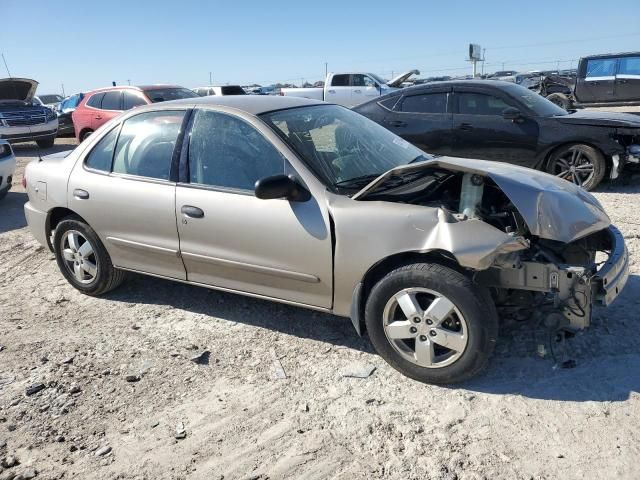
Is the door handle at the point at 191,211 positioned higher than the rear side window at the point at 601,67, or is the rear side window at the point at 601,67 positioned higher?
the rear side window at the point at 601,67

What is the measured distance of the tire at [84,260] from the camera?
4332 millimetres

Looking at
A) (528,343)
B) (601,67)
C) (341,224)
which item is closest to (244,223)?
(341,224)

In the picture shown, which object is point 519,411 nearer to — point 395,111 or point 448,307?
point 448,307

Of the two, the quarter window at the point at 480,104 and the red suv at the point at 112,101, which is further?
the red suv at the point at 112,101

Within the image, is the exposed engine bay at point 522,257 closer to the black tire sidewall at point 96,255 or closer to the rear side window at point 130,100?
A: the black tire sidewall at point 96,255

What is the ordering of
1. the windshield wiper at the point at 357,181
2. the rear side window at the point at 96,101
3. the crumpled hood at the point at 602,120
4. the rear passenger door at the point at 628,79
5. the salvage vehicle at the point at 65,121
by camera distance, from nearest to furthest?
the windshield wiper at the point at 357,181 → the crumpled hood at the point at 602,120 → the rear side window at the point at 96,101 → the rear passenger door at the point at 628,79 → the salvage vehicle at the point at 65,121

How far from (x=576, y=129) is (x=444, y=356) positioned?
5077mm

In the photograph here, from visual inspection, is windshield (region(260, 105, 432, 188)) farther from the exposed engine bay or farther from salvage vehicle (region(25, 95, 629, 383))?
the exposed engine bay

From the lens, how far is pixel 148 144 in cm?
Result: 405

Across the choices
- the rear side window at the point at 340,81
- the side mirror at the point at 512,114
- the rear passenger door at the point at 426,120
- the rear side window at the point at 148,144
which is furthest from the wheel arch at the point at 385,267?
the rear side window at the point at 340,81

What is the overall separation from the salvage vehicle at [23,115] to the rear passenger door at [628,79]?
16.2 m

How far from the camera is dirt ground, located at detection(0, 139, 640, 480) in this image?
2.52 m

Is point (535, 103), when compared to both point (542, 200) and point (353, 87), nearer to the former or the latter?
point (542, 200)

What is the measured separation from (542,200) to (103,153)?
328 cm
